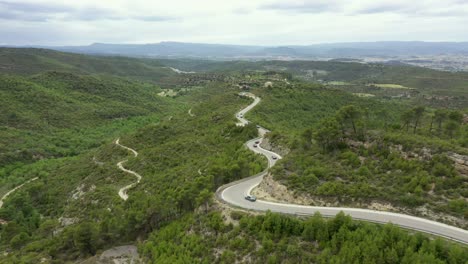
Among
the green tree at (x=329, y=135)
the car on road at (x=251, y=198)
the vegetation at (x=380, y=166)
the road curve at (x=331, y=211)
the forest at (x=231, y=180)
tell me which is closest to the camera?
the road curve at (x=331, y=211)

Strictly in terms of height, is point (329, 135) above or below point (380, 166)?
above

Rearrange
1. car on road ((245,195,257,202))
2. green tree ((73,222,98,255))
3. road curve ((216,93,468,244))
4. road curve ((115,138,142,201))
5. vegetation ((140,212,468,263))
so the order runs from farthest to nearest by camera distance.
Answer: road curve ((115,138,142,201)) → green tree ((73,222,98,255)) → car on road ((245,195,257,202)) → road curve ((216,93,468,244)) → vegetation ((140,212,468,263))

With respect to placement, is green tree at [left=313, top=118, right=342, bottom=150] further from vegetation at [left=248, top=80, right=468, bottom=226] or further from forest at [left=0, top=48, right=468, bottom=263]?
forest at [left=0, top=48, right=468, bottom=263]

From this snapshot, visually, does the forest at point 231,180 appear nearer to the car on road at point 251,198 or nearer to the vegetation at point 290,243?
the vegetation at point 290,243

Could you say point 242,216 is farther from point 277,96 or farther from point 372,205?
point 277,96

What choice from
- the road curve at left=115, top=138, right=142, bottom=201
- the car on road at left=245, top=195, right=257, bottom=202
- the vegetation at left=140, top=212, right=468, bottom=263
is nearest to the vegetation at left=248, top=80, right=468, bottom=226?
the car on road at left=245, top=195, right=257, bottom=202

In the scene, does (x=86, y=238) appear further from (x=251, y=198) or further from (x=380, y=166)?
(x=380, y=166)

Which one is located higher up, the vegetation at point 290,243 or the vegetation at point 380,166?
the vegetation at point 380,166

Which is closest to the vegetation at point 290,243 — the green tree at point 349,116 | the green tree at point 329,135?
the green tree at point 329,135

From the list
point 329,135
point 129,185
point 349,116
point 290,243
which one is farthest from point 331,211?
point 129,185

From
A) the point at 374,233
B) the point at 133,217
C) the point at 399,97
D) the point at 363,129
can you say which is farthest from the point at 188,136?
the point at 399,97

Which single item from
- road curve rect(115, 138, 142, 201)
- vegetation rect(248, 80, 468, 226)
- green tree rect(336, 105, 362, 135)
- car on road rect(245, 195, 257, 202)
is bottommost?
road curve rect(115, 138, 142, 201)
